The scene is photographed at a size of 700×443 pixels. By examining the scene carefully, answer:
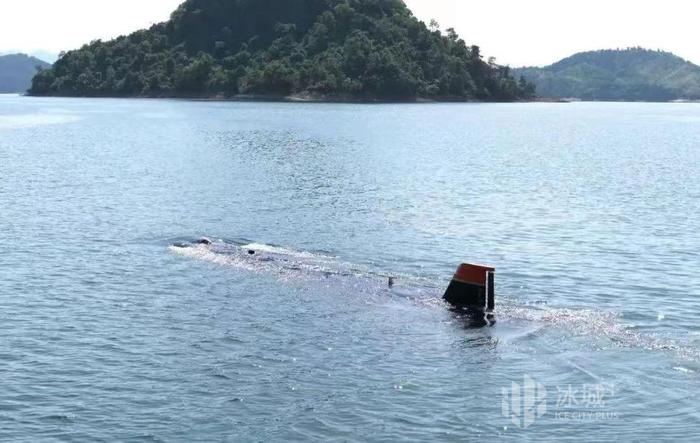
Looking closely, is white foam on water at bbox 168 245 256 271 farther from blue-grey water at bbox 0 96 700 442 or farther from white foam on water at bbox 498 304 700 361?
white foam on water at bbox 498 304 700 361

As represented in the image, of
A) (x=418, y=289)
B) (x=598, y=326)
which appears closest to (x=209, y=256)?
(x=418, y=289)

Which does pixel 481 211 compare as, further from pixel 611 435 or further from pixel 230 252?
pixel 611 435

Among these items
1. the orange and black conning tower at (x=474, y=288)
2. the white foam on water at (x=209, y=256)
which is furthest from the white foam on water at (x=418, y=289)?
the orange and black conning tower at (x=474, y=288)

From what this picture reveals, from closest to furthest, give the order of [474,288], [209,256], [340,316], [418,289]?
[340,316] → [474,288] → [418,289] → [209,256]

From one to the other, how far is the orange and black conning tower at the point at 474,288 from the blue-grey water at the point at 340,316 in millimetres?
1067

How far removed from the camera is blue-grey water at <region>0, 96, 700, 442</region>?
99.3 ft

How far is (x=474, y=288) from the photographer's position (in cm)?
4500

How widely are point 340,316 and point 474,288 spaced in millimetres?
7514

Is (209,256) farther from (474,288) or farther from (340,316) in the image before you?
(474,288)

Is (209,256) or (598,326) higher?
(209,256)

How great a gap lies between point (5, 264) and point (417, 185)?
60.8 m

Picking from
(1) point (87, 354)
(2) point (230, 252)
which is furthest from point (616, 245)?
(1) point (87, 354)

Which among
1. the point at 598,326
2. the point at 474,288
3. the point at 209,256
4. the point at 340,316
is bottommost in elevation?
the point at 340,316

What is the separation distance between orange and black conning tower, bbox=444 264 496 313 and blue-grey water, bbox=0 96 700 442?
3.50 ft
